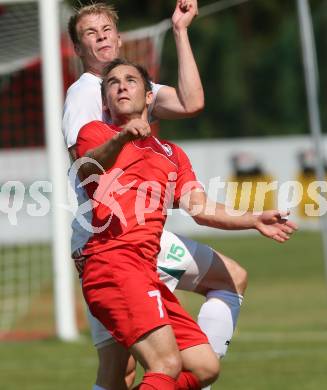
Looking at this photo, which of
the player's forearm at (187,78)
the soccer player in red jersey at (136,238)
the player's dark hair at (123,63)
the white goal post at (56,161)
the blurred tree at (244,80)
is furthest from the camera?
the blurred tree at (244,80)

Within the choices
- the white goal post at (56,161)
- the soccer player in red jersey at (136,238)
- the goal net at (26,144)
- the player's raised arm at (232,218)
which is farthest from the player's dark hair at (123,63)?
the white goal post at (56,161)

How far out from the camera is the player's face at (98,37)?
20.1 feet

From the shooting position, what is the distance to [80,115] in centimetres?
583

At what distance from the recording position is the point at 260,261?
20688 mm

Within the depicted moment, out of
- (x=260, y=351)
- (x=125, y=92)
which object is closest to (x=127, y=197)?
(x=125, y=92)

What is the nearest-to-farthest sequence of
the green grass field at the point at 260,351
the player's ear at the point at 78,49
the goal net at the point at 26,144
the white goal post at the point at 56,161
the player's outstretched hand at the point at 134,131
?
the player's outstretched hand at the point at 134,131
the player's ear at the point at 78,49
the green grass field at the point at 260,351
the white goal post at the point at 56,161
the goal net at the point at 26,144

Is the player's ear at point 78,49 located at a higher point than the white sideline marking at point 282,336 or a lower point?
higher

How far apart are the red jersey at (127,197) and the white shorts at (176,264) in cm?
39

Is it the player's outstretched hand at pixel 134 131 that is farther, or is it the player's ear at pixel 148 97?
the player's ear at pixel 148 97

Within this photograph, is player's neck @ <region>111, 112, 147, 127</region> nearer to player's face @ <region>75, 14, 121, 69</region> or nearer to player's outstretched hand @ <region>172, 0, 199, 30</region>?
player's face @ <region>75, 14, 121, 69</region>

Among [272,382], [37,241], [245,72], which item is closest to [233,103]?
[245,72]

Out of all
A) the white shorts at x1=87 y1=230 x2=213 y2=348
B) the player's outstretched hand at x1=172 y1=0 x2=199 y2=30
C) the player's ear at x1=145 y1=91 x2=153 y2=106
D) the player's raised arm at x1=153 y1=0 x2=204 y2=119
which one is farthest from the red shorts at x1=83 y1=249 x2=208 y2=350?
the player's outstretched hand at x1=172 y1=0 x2=199 y2=30

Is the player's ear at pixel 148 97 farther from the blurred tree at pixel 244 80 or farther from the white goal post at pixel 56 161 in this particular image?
the blurred tree at pixel 244 80

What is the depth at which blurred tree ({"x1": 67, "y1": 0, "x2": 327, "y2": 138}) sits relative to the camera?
113ft
